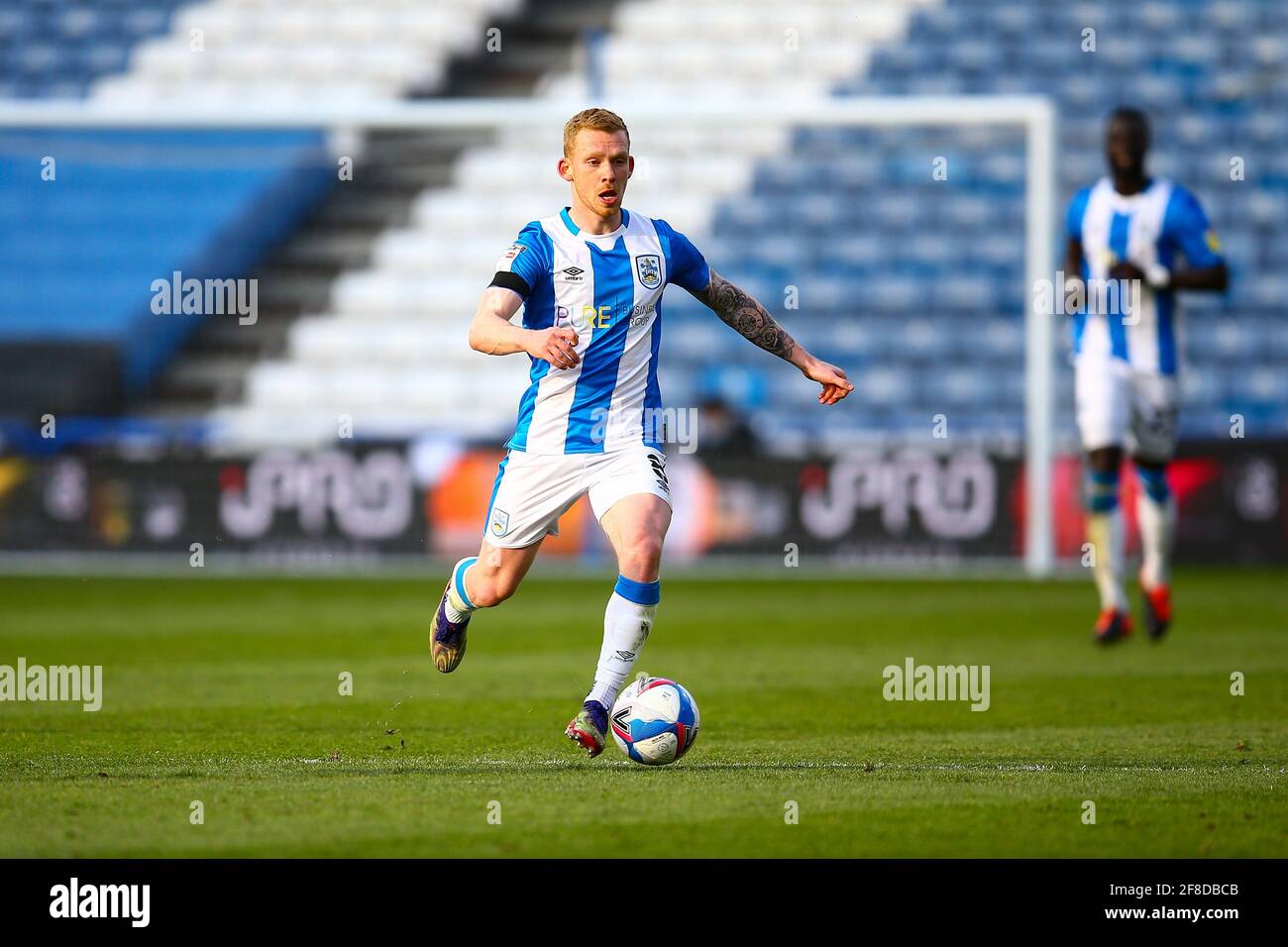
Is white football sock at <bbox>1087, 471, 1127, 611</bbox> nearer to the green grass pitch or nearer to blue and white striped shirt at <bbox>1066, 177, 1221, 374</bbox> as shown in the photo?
the green grass pitch

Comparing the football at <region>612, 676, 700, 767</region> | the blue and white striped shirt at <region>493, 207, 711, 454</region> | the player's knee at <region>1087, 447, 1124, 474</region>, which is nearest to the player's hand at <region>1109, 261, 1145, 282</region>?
the player's knee at <region>1087, 447, 1124, 474</region>

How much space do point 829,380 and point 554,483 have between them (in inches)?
37.0

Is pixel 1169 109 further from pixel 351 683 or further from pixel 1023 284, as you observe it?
pixel 351 683

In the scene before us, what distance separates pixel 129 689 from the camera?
7.97 m

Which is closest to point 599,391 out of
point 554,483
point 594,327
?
point 594,327

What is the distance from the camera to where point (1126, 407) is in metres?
9.75

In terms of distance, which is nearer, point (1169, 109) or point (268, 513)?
point (268, 513)

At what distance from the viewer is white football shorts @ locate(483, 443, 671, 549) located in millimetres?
5871

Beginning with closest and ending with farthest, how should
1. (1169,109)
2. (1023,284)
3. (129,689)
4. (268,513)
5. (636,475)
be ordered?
(636,475)
(129,689)
(268,513)
(1023,284)
(1169,109)

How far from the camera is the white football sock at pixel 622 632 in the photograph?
5.75 m

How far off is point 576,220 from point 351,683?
2998 mm

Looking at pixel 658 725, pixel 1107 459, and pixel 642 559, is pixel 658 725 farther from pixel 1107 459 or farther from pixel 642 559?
pixel 1107 459
